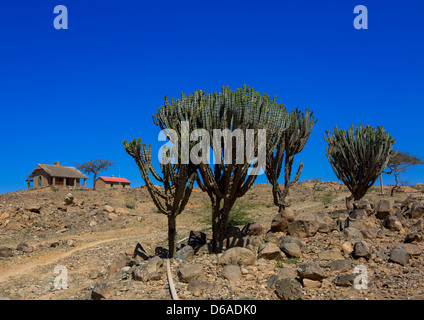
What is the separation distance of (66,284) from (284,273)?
19.5ft

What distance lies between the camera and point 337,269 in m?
7.24

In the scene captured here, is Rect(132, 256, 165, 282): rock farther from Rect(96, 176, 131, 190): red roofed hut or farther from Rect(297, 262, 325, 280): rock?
Rect(96, 176, 131, 190): red roofed hut

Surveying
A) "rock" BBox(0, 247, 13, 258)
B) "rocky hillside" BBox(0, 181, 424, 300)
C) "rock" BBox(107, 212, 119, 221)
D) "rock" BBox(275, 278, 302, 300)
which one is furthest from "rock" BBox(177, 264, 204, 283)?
"rock" BBox(107, 212, 119, 221)

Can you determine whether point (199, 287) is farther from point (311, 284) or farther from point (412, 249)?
point (412, 249)

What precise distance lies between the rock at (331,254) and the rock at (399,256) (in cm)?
112

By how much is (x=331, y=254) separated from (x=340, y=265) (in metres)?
0.79

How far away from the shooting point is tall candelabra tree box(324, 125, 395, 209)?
50.9ft

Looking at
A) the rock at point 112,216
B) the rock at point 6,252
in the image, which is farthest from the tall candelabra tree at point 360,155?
the rock at point 6,252

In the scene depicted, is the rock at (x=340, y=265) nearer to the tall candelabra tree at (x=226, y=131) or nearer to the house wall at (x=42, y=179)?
the tall candelabra tree at (x=226, y=131)

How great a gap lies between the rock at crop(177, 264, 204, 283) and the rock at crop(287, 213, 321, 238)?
135 inches

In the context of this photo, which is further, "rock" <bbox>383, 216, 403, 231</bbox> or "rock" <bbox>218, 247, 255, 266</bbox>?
"rock" <bbox>383, 216, 403, 231</bbox>

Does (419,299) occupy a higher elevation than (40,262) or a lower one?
higher
